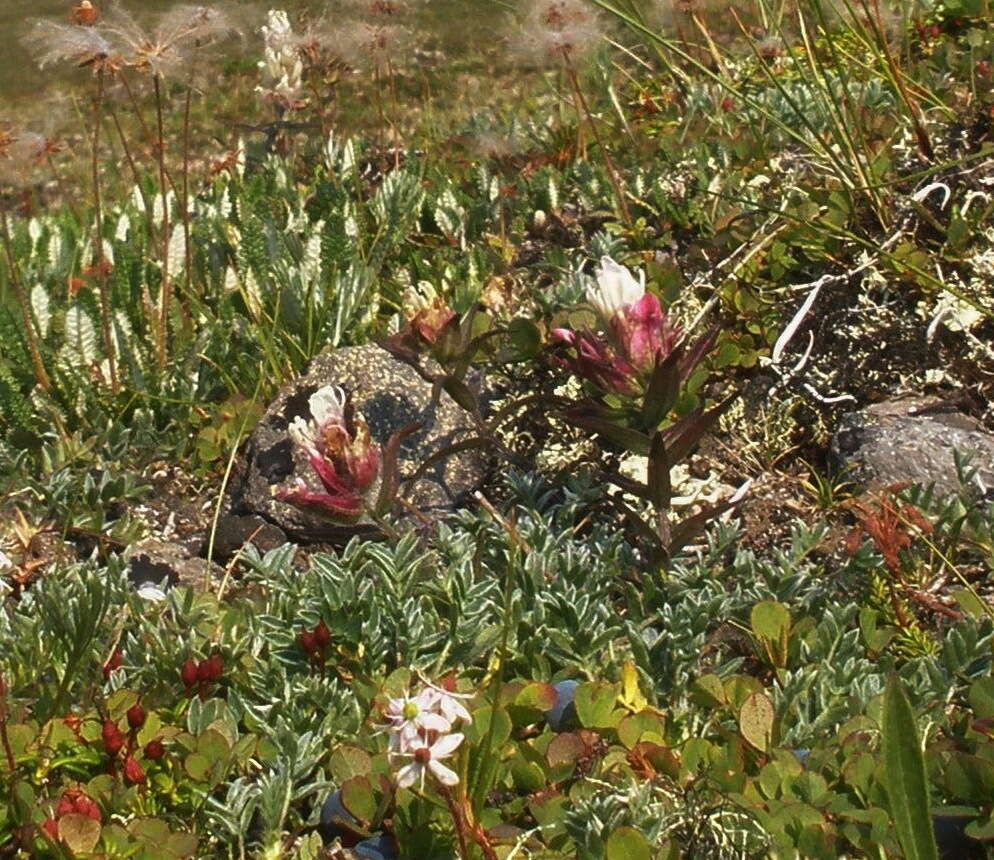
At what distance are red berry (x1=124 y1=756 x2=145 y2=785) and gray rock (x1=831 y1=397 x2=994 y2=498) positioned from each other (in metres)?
1.72

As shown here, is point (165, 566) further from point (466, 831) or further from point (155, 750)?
point (466, 831)

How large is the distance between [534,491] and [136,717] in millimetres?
1117

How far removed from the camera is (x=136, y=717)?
→ 2311mm

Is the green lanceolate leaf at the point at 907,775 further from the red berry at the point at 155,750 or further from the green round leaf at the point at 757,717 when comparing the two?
the red berry at the point at 155,750

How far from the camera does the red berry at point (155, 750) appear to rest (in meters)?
2.29

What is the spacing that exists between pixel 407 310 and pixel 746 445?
1079 mm

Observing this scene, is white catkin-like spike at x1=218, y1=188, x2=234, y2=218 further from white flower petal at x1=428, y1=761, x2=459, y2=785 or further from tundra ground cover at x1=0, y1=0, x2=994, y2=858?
white flower petal at x1=428, y1=761, x2=459, y2=785

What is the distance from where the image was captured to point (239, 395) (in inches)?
149

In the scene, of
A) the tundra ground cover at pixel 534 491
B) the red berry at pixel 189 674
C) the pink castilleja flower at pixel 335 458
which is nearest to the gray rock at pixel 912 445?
the tundra ground cover at pixel 534 491

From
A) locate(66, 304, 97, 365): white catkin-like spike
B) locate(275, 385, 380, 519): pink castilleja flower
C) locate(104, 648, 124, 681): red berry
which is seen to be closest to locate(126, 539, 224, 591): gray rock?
locate(104, 648, 124, 681): red berry

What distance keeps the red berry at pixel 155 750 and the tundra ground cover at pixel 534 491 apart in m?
0.04

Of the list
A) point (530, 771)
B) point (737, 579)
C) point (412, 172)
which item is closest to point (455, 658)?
point (530, 771)

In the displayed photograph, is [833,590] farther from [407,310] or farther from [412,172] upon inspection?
[412,172]

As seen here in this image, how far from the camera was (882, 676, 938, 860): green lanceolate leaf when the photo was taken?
5.12ft
